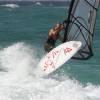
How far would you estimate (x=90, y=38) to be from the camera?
608 inches

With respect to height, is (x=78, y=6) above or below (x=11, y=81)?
above

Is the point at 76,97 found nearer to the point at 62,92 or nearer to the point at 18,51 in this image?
the point at 62,92

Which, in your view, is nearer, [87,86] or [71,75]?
[87,86]

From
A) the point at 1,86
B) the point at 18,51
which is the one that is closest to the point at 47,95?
the point at 1,86

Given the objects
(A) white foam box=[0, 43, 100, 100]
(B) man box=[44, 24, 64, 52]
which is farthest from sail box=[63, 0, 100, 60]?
(A) white foam box=[0, 43, 100, 100]

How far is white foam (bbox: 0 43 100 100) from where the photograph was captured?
14.0 metres

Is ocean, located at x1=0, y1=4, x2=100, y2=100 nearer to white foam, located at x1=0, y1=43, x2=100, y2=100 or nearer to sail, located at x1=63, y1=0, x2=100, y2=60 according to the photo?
white foam, located at x1=0, y1=43, x2=100, y2=100

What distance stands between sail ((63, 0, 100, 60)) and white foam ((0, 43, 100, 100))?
1.07 m

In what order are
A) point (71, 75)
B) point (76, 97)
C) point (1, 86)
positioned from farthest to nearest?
1. point (71, 75)
2. point (1, 86)
3. point (76, 97)

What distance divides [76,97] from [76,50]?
1721 millimetres

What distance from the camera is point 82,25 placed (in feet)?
51.3

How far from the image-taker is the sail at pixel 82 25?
1528 cm

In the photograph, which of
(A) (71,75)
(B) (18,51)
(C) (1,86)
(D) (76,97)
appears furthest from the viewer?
(B) (18,51)

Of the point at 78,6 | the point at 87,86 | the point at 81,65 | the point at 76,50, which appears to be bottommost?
the point at 81,65
